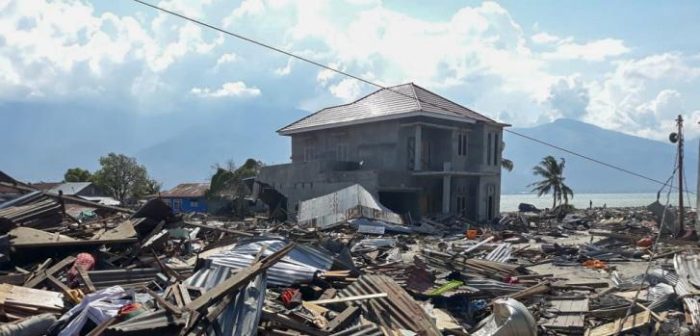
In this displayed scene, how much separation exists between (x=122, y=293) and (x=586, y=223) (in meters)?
31.0

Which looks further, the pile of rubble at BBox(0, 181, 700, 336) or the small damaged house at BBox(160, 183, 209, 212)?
the small damaged house at BBox(160, 183, 209, 212)

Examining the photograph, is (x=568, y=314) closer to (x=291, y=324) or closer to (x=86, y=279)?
(x=291, y=324)

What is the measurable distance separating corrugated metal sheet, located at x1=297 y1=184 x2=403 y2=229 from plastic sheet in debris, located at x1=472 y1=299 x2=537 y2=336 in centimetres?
1302

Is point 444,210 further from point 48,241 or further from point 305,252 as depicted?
point 48,241

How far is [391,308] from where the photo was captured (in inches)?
314

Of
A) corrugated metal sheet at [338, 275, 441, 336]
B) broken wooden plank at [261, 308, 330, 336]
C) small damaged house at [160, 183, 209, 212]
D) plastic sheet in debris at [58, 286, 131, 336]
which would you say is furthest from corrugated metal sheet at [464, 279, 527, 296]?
small damaged house at [160, 183, 209, 212]

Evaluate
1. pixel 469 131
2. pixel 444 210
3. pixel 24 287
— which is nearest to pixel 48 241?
pixel 24 287

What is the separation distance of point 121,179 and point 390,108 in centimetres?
3527

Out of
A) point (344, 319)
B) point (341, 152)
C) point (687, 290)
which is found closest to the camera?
point (344, 319)

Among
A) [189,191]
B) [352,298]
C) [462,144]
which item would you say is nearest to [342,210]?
[462,144]

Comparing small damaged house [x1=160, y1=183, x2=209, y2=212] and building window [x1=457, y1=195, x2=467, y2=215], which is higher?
building window [x1=457, y1=195, x2=467, y2=215]

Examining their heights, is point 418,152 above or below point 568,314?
above

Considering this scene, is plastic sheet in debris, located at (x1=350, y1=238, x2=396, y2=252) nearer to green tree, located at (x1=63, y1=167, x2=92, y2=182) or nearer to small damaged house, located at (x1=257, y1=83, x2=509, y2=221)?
small damaged house, located at (x1=257, y1=83, x2=509, y2=221)

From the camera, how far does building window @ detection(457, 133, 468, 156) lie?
31203mm
